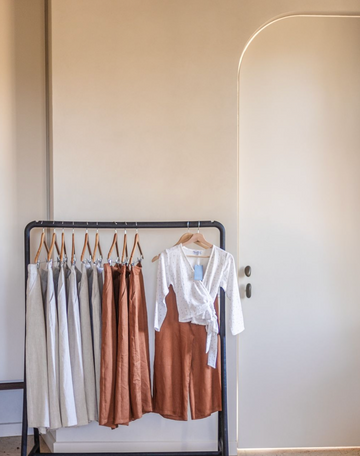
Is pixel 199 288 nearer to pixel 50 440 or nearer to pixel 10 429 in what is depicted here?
pixel 50 440

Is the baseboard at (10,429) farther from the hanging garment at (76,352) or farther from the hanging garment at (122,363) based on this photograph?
the hanging garment at (122,363)

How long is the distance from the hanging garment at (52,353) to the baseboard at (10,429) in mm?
685

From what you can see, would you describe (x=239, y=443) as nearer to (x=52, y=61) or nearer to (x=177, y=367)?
(x=177, y=367)

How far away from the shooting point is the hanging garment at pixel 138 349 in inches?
81.7

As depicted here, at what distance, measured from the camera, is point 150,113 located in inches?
94.0

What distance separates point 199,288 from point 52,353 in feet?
2.58

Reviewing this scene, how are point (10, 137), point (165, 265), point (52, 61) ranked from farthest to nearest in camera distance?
point (10, 137), point (52, 61), point (165, 265)

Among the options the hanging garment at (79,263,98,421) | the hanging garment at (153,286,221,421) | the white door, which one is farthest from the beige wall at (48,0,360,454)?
the hanging garment at (79,263,98,421)

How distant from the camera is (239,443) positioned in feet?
8.16

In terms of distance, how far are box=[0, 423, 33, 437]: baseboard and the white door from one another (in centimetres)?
135

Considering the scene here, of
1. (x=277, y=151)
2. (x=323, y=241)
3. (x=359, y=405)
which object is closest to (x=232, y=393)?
(x=359, y=405)

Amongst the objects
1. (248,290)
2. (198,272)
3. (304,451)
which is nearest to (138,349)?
(198,272)

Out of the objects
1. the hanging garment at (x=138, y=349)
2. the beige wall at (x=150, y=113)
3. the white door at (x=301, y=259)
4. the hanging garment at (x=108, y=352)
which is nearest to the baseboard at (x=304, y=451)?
the white door at (x=301, y=259)

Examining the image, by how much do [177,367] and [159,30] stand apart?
1.85m
